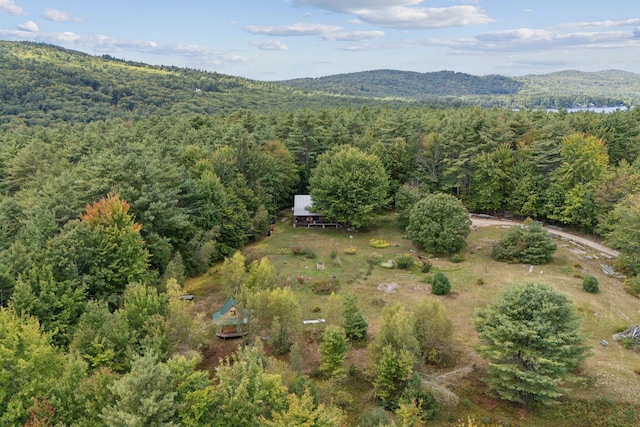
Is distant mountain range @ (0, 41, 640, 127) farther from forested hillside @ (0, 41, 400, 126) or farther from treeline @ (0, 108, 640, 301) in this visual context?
treeline @ (0, 108, 640, 301)

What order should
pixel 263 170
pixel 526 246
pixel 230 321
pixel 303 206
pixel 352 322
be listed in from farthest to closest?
pixel 303 206 < pixel 263 170 < pixel 526 246 < pixel 352 322 < pixel 230 321

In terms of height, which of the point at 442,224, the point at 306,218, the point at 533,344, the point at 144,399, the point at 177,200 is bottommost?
the point at 306,218

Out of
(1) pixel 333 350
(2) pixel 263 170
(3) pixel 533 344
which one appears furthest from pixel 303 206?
(3) pixel 533 344

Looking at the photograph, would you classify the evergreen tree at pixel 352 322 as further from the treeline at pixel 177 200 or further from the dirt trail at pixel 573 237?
the dirt trail at pixel 573 237

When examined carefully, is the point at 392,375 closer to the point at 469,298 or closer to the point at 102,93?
the point at 469,298

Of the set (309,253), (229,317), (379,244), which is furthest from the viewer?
(379,244)

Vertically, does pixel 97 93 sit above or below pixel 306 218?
above

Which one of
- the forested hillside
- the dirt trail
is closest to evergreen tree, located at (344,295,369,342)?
the dirt trail
